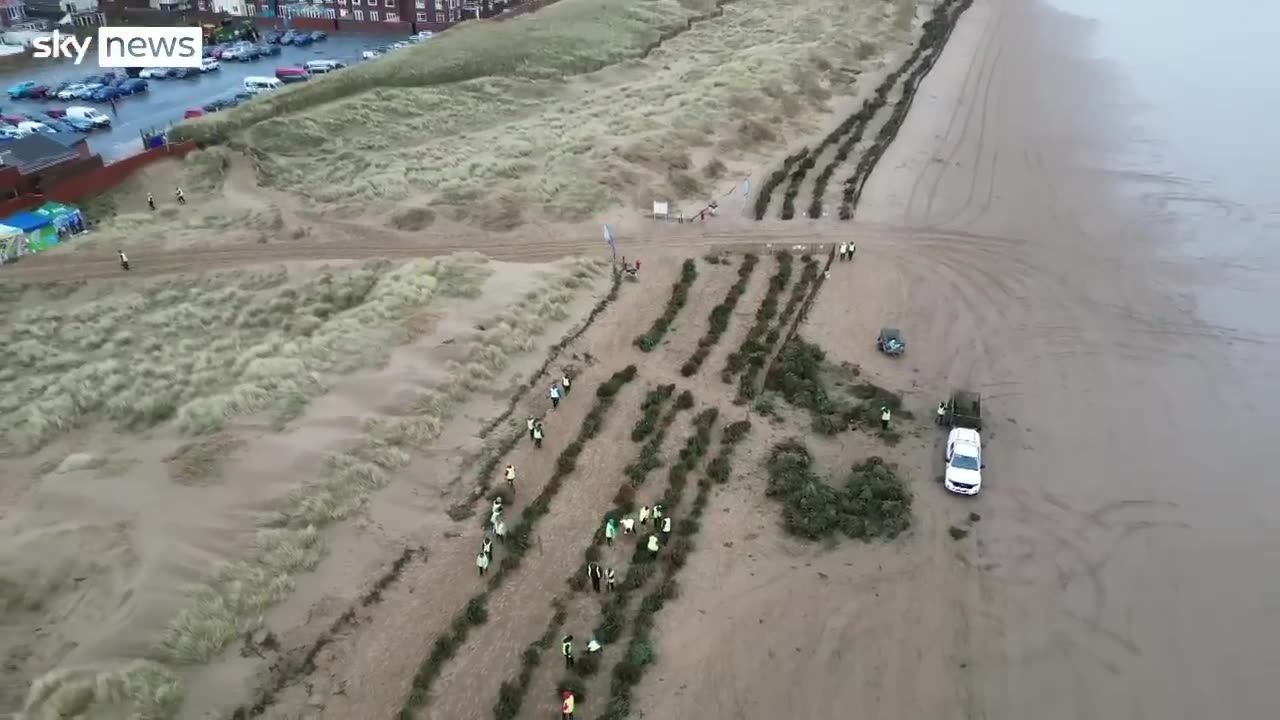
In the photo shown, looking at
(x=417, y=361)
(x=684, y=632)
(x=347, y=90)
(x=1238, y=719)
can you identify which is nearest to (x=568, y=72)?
Answer: (x=347, y=90)

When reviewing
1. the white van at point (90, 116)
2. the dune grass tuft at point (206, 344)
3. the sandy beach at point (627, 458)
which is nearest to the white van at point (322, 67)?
the white van at point (90, 116)

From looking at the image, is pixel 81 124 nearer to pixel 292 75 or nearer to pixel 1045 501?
pixel 292 75

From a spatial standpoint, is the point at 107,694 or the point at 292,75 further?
the point at 292,75

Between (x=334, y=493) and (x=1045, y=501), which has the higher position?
(x=334, y=493)

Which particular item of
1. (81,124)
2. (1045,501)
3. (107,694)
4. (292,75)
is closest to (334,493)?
(107,694)

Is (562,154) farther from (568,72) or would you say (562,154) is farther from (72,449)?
(72,449)

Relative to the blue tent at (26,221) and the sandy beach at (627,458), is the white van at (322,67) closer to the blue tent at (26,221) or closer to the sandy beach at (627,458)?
the sandy beach at (627,458)

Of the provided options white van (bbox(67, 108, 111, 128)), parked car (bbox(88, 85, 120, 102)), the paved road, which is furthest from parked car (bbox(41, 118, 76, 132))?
parked car (bbox(88, 85, 120, 102))

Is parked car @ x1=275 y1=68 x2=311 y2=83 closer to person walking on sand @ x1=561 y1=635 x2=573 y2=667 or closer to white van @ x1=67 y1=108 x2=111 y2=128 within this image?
white van @ x1=67 y1=108 x2=111 y2=128
